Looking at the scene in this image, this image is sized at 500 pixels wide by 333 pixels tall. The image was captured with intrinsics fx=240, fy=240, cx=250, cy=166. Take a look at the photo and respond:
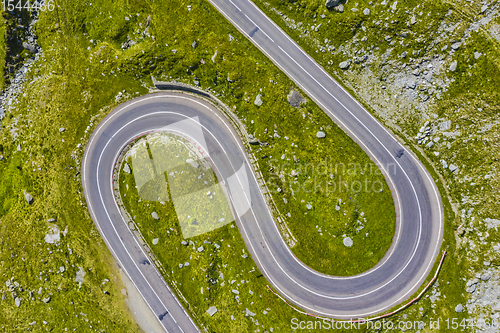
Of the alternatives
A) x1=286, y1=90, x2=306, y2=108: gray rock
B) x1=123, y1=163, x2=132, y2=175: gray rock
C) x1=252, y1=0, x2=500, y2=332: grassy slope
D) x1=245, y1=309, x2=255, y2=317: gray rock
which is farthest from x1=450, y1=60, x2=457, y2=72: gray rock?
x1=123, y1=163, x2=132, y2=175: gray rock

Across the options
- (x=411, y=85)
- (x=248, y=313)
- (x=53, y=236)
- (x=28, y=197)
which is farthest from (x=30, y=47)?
(x=411, y=85)

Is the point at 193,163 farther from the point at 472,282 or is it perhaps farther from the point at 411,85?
the point at 472,282

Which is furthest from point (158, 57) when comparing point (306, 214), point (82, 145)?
point (306, 214)

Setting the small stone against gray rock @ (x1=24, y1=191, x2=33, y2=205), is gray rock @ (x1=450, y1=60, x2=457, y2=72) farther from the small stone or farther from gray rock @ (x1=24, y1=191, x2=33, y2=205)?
gray rock @ (x1=24, y1=191, x2=33, y2=205)

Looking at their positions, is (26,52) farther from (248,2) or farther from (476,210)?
(476,210)

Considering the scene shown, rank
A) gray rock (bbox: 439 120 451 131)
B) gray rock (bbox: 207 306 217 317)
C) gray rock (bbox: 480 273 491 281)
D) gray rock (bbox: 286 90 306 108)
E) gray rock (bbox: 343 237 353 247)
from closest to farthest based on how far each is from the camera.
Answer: gray rock (bbox: 480 273 491 281) < gray rock (bbox: 439 120 451 131) < gray rock (bbox: 343 237 353 247) < gray rock (bbox: 286 90 306 108) < gray rock (bbox: 207 306 217 317)

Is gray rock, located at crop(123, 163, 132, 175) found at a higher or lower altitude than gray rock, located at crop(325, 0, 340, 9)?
higher

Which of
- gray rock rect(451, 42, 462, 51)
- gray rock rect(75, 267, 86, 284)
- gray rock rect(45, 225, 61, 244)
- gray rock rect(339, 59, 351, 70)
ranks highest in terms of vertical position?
gray rock rect(45, 225, 61, 244)
